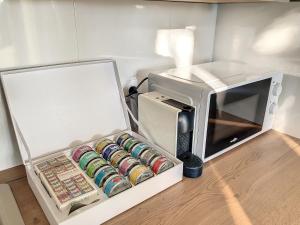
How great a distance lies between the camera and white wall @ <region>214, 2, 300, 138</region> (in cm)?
104

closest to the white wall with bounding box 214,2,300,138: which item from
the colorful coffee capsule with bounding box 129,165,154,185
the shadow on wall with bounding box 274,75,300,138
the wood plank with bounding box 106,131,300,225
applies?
the shadow on wall with bounding box 274,75,300,138

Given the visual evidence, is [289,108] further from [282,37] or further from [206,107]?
[206,107]

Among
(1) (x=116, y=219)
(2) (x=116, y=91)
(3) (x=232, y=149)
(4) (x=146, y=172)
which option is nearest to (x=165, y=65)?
(2) (x=116, y=91)

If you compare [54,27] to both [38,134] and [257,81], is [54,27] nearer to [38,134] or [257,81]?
[38,134]

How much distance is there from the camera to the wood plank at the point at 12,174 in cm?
81

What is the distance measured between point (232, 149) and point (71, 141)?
60 cm

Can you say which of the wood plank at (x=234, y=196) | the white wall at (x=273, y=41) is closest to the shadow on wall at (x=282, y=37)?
the white wall at (x=273, y=41)

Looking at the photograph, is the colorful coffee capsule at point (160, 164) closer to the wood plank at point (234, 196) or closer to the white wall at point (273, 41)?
the wood plank at point (234, 196)

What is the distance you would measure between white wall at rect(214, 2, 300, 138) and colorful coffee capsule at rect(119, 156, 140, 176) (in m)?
0.74

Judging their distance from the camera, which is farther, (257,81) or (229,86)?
(257,81)

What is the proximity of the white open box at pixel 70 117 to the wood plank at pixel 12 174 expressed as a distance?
93 mm

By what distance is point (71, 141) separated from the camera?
85 cm

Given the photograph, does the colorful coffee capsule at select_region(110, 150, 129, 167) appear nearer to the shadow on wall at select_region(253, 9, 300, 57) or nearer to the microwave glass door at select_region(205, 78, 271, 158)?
the microwave glass door at select_region(205, 78, 271, 158)

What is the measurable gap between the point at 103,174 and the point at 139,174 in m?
0.10
